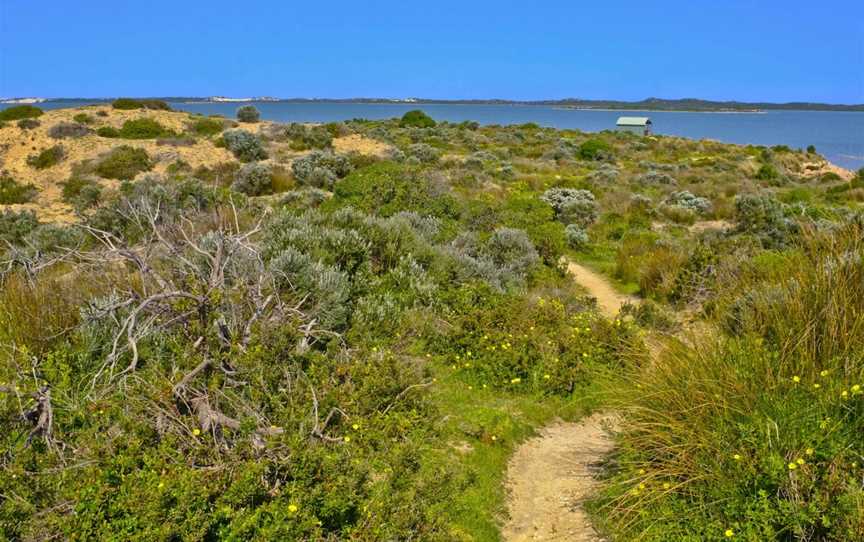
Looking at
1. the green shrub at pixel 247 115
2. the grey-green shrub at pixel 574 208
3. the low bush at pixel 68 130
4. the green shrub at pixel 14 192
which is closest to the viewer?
the grey-green shrub at pixel 574 208

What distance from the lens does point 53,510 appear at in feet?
9.66

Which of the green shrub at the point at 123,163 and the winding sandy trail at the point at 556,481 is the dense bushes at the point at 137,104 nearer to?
the green shrub at the point at 123,163

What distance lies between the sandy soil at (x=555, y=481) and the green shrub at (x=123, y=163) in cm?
2049

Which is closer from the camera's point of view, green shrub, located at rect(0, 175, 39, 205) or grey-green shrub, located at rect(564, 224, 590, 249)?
grey-green shrub, located at rect(564, 224, 590, 249)

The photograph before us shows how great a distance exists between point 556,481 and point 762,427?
71.1 inches

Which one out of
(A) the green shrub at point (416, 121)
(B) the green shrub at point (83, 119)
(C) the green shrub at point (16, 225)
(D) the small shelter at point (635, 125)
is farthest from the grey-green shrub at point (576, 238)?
(D) the small shelter at point (635, 125)

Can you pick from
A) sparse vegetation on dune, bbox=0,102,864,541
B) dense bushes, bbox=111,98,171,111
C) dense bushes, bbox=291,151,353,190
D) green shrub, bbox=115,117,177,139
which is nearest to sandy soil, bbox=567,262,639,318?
sparse vegetation on dune, bbox=0,102,864,541

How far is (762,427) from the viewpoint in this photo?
360 cm

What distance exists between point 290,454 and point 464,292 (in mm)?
5107

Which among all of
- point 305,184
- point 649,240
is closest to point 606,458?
point 649,240

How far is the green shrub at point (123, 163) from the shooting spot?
21.2 metres

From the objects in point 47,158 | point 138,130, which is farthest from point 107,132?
point 47,158

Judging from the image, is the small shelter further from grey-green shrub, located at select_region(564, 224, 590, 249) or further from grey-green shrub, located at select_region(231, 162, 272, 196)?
grey-green shrub, located at select_region(564, 224, 590, 249)

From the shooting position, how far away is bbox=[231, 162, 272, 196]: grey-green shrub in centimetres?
1992
